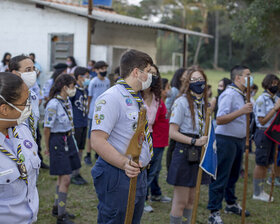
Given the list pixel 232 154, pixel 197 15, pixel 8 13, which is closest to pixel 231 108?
pixel 232 154

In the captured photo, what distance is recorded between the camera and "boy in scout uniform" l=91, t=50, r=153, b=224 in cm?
283

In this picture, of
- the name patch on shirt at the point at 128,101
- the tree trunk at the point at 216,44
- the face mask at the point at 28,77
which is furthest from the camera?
the tree trunk at the point at 216,44

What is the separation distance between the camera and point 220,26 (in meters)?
50.2

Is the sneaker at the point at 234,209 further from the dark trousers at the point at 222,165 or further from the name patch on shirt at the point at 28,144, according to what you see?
the name patch on shirt at the point at 28,144

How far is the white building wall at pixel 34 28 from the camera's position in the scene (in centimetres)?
1253

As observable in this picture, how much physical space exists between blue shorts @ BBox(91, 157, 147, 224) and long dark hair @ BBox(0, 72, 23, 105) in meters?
0.92

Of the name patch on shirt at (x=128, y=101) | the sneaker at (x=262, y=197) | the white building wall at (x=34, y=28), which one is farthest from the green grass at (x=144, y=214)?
the white building wall at (x=34, y=28)

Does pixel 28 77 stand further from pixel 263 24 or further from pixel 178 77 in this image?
pixel 263 24

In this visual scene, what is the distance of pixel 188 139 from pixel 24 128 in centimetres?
195

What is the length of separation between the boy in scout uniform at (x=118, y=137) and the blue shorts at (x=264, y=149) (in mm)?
3622

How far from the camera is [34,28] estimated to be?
13.0 metres

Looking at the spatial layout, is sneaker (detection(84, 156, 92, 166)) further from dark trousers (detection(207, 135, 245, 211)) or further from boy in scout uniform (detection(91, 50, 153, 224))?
boy in scout uniform (detection(91, 50, 153, 224))

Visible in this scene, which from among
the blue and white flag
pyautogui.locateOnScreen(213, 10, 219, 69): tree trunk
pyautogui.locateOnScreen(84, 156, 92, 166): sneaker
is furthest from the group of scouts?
pyautogui.locateOnScreen(213, 10, 219, 69): tree trunk

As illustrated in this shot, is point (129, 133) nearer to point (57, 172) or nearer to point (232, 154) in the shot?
point (57, 172)
